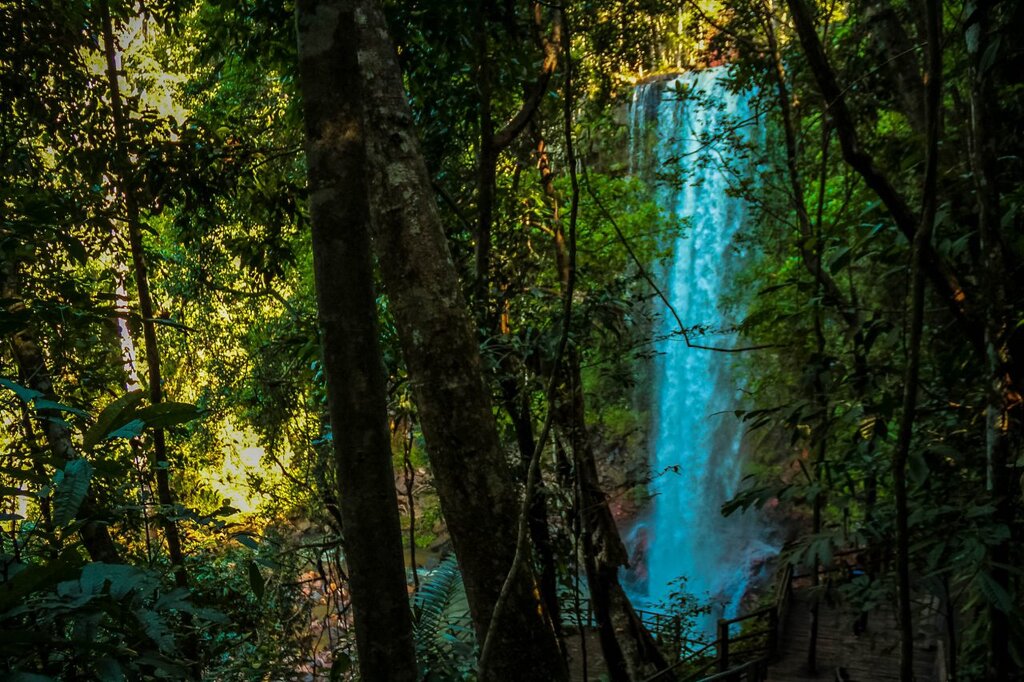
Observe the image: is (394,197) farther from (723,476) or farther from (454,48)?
(723,476)

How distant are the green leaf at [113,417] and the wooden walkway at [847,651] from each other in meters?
7.15

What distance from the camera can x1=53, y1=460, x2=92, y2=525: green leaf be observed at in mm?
1250

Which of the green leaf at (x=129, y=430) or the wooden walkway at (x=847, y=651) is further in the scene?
the wooden walkway at (x=847, y=651)

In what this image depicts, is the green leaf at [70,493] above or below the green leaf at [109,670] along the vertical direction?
above

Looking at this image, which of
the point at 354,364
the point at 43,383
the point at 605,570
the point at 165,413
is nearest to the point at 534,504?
the point at 605,570

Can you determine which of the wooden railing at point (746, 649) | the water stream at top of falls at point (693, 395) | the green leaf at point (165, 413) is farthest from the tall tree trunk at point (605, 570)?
the water stream at top of falls at point (693, 395)

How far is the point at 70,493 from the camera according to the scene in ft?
4.12

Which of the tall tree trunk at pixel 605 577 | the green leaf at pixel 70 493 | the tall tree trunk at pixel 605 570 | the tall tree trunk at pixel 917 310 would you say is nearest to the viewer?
the green leaf at pixel 70 493

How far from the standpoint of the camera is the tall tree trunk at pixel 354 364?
165 cm

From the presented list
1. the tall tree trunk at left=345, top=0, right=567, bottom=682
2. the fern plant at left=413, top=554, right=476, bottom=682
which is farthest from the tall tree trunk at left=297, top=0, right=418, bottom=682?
the fern plant at left=413, top=554, right=476, bottom=682

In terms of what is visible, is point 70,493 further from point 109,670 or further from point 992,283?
point 992,283

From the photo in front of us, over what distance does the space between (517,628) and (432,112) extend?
4.34 metres

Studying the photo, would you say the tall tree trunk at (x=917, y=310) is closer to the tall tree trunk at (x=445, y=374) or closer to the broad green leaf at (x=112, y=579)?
the tall tree trunk at (x=445, y=374)

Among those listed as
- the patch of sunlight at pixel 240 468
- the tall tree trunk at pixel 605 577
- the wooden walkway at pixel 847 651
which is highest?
the patch of sunlight at pixel 240 468
